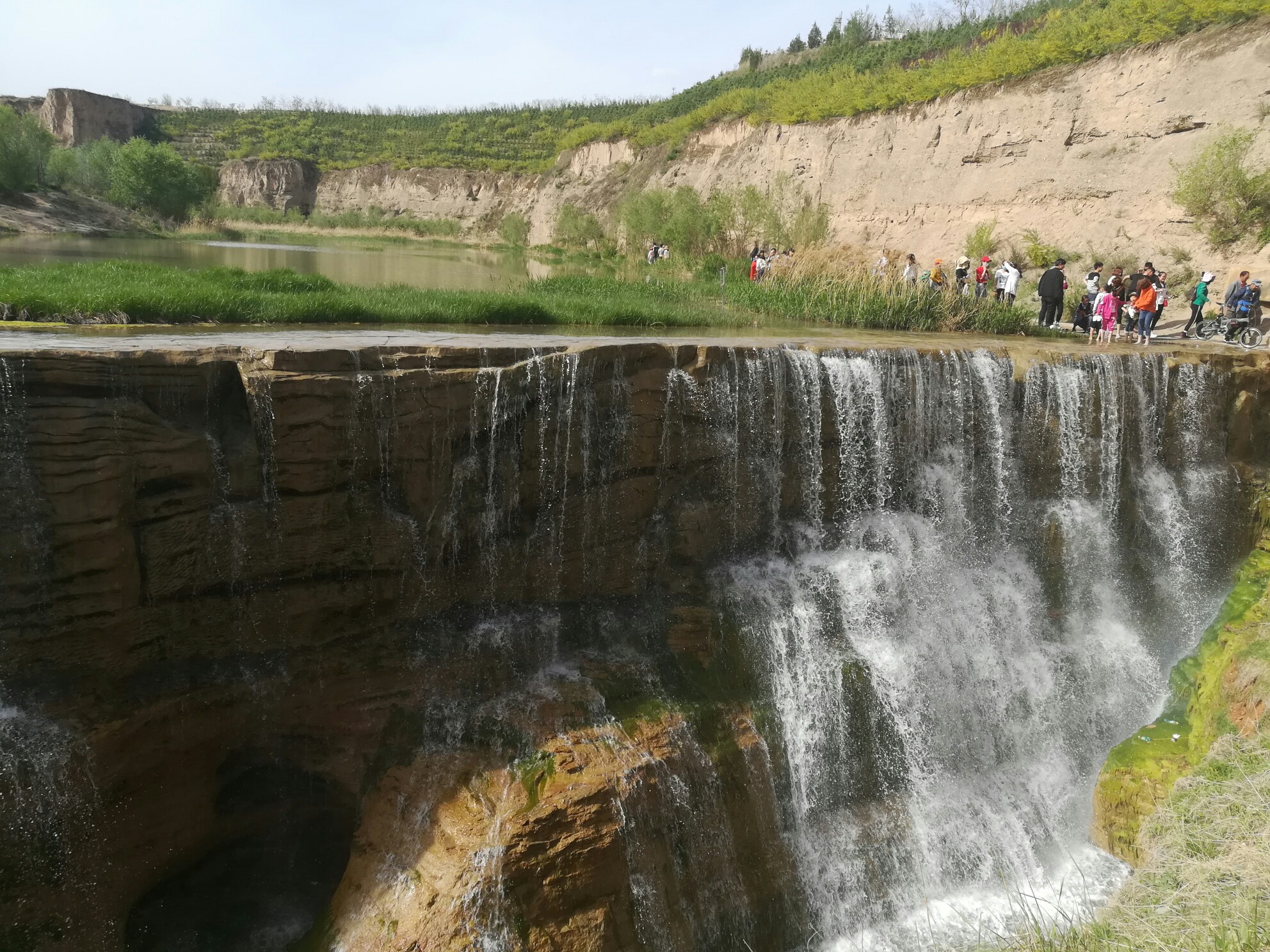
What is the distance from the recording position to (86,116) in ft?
194

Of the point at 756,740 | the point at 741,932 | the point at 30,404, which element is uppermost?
the point at 30,404

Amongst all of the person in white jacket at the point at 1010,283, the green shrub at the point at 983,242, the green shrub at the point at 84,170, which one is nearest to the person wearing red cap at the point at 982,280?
the person in white jacket at the point at 1010,283

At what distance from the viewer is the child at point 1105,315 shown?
1313 centimetres

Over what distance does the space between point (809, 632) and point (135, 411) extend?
230 inches

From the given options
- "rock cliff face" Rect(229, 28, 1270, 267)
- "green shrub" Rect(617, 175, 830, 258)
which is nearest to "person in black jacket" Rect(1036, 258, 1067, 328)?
"rock cliff face" Rect(229, 28, 1270, 267)

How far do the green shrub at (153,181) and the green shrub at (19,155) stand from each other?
9.82 feet

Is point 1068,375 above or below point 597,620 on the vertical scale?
above

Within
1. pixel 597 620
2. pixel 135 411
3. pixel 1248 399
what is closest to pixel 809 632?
pixel 597 620

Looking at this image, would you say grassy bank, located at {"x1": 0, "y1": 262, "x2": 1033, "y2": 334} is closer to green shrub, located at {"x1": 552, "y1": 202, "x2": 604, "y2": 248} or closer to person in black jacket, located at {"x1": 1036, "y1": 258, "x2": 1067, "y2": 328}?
person in black jacket, located at {"x1": 1036, "y1": 258, "x2": 1067, "y2": 328}

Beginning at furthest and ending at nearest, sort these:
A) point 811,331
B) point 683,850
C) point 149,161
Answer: point 149,161
point 811,331
point 683,850

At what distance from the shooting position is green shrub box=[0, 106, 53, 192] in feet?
107

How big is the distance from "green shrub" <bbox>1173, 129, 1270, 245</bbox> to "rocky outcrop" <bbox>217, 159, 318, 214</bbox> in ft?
174

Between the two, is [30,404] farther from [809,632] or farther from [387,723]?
[809,632]

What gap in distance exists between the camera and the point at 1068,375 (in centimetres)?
1028
